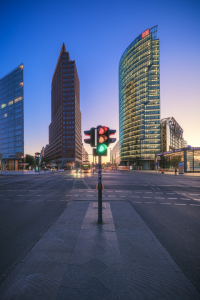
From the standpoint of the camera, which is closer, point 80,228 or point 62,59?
point 80,228

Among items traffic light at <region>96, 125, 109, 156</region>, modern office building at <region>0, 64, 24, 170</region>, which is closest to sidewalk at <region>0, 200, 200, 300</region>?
traffic light at <region>96, 125, 109, 156</region>

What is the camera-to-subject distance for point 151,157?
84875mm

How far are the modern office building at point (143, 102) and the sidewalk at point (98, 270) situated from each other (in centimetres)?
8488

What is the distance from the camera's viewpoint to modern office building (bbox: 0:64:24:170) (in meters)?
83.4

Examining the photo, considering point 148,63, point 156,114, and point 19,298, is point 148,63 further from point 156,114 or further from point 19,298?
point 19,298

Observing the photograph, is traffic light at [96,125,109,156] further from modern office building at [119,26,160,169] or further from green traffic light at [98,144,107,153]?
modern office building at [119,26,160,169]

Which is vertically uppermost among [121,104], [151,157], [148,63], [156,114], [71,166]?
[148,63]

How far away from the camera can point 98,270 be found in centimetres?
326

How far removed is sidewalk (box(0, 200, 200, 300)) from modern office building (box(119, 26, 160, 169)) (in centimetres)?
8488

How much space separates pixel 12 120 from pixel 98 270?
100480 millimetres

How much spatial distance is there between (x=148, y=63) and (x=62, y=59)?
216 feet

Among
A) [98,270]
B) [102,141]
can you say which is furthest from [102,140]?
[98,270]

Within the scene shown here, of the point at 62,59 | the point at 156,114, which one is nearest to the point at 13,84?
the point at 62,59

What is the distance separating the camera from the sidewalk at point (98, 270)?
8.88 ft
